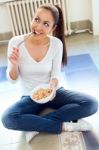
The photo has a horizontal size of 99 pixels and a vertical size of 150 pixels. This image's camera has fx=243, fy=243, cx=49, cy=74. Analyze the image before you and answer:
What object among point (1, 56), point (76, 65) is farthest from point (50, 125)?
point (1, 56)

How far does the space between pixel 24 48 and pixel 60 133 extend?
0.53 metres

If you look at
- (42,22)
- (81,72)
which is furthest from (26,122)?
(81,72)

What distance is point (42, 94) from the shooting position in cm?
133

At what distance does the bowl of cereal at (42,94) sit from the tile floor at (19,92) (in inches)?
9.4

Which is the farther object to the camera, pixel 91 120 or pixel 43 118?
pixel 91 120

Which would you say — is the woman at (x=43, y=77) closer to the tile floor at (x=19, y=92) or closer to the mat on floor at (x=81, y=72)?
the tile floor at (x=19, y=92)

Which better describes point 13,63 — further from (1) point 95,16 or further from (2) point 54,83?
(1) point 95,16

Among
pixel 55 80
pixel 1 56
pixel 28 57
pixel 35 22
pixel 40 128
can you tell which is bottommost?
pixel 1 56

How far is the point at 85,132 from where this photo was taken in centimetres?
140

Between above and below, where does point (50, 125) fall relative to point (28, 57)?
below

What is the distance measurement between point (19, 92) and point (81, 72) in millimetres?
564

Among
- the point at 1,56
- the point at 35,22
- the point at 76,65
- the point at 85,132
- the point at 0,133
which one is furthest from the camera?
the point at 1,56

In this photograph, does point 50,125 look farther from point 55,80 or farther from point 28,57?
point 28,57

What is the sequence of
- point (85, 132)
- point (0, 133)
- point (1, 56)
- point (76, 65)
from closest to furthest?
1. point (85, 132)
2. point (0, 133)
3. point (76, 65)
4. point (1, 56)
